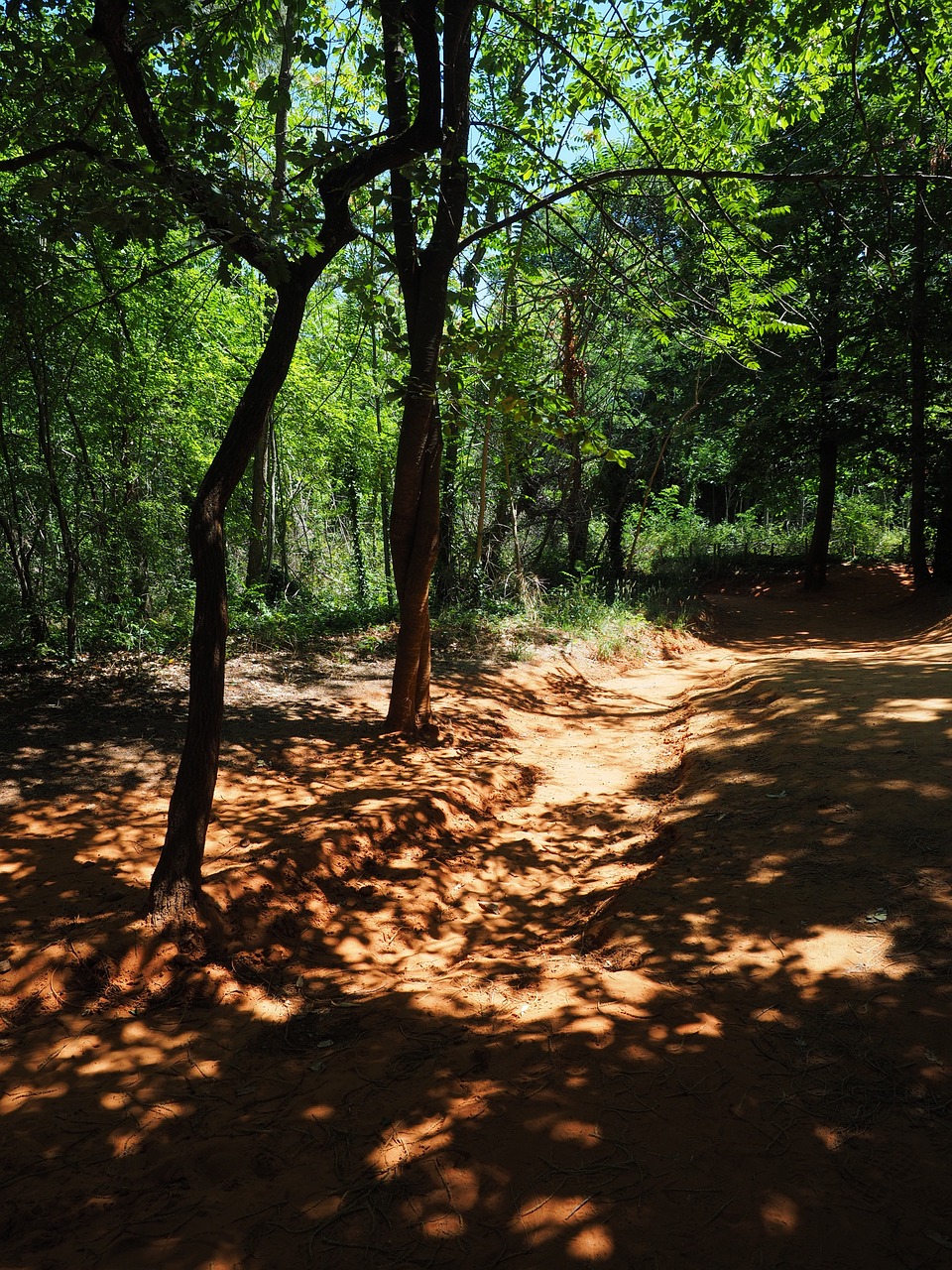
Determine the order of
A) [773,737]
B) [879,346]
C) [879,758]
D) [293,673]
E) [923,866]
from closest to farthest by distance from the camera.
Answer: [923,866], [879,758], [773,737], [293,673], [879,346]

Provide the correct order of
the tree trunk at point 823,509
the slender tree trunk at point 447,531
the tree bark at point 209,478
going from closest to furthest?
the tree bark at point 209,478 → the slender tree trunk at point 447,531 → the tree trunk at point 823,509

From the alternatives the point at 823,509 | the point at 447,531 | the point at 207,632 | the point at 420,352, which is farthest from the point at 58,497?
the point at 823,509

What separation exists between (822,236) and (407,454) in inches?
626

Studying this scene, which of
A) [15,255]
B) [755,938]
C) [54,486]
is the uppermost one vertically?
[15,255]

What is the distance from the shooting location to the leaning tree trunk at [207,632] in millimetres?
3805

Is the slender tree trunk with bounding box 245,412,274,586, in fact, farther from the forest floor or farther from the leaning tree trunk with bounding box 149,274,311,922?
the leaning tree trunk with bounding box 149,274,311,922

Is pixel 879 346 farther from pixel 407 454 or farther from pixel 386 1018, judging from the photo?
pixel 386 1018

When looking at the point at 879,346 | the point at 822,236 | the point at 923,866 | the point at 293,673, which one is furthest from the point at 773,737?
the point at 822,236

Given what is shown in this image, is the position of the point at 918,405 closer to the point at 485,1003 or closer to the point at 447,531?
the point at 447,531

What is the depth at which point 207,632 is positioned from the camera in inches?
152

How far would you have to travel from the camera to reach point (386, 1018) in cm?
347

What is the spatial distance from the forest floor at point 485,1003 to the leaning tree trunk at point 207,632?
0.30 m

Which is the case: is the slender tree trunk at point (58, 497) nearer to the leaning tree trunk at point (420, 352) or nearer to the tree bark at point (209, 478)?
the leaning tree trunk at point (420, 352)

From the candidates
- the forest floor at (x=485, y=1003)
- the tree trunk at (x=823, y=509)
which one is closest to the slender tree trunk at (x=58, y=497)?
the forest floor at (x=485, y=1003)
